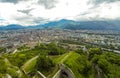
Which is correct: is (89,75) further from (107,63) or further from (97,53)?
(97,53)

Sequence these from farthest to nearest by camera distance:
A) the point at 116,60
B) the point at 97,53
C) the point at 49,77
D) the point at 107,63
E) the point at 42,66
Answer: the point at 97,53 → the point at 116,60 → the point at 107,63 → the point at 42,66 → the point at 49,77

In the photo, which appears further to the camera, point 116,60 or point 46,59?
point 116,60

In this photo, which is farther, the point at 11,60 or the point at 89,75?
the point at 11,60

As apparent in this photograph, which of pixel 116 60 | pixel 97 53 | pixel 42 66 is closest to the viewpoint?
pixel 42 66

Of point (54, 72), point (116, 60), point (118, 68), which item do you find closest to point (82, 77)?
point (54, 72)

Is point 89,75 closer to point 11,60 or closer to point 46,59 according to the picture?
point 46,59

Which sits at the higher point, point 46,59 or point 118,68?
point 46,59

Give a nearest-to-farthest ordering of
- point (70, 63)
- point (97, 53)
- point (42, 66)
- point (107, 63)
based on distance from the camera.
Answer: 1. point (42, 66)
2. point (70, 63)
3. point (107, 63)
4. point (97, 53)

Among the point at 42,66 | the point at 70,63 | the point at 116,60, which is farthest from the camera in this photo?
the point at 116,60

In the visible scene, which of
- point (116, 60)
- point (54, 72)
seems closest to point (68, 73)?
point (54, 72)
